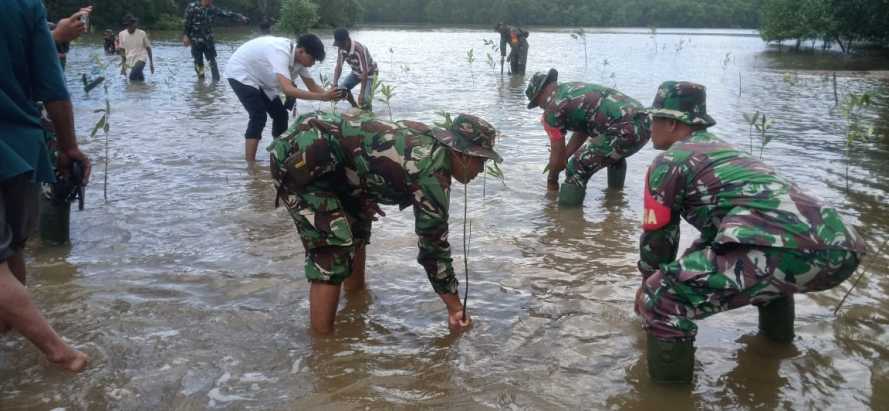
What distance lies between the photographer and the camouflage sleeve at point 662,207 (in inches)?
118

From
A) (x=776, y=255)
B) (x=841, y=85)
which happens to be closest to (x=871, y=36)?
(x=841, y=85)

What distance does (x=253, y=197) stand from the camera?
20.7 ft

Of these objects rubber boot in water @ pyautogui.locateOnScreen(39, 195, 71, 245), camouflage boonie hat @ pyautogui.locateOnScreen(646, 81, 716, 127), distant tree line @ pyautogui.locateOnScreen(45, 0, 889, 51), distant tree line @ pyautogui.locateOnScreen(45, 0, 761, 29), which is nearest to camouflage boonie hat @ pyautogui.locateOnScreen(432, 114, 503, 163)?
camouflage boonie hat @ pyautogui.locateOnScreen(646, 81, 716, 127)

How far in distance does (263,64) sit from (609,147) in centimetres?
369

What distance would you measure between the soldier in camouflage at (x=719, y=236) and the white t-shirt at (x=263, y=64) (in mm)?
4511

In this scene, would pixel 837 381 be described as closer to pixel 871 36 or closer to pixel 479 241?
pixel 479 241

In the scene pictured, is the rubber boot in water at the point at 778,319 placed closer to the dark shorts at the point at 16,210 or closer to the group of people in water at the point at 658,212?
the group of people in water at the point at 658,212

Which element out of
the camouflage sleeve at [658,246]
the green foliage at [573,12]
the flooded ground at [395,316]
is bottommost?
the flooded ground at [395,316]

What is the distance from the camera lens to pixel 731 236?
8.92 feet

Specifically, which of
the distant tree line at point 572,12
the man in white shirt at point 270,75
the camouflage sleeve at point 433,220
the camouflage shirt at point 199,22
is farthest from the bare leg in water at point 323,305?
the distant tree line at point 572,12

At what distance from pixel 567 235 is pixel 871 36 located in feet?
100

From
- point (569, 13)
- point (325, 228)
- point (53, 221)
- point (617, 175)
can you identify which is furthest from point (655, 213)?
point (569, 13)

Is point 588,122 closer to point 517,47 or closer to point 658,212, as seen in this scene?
point 658,212

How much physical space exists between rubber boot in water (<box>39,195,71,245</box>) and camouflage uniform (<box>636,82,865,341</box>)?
410 centimetres
